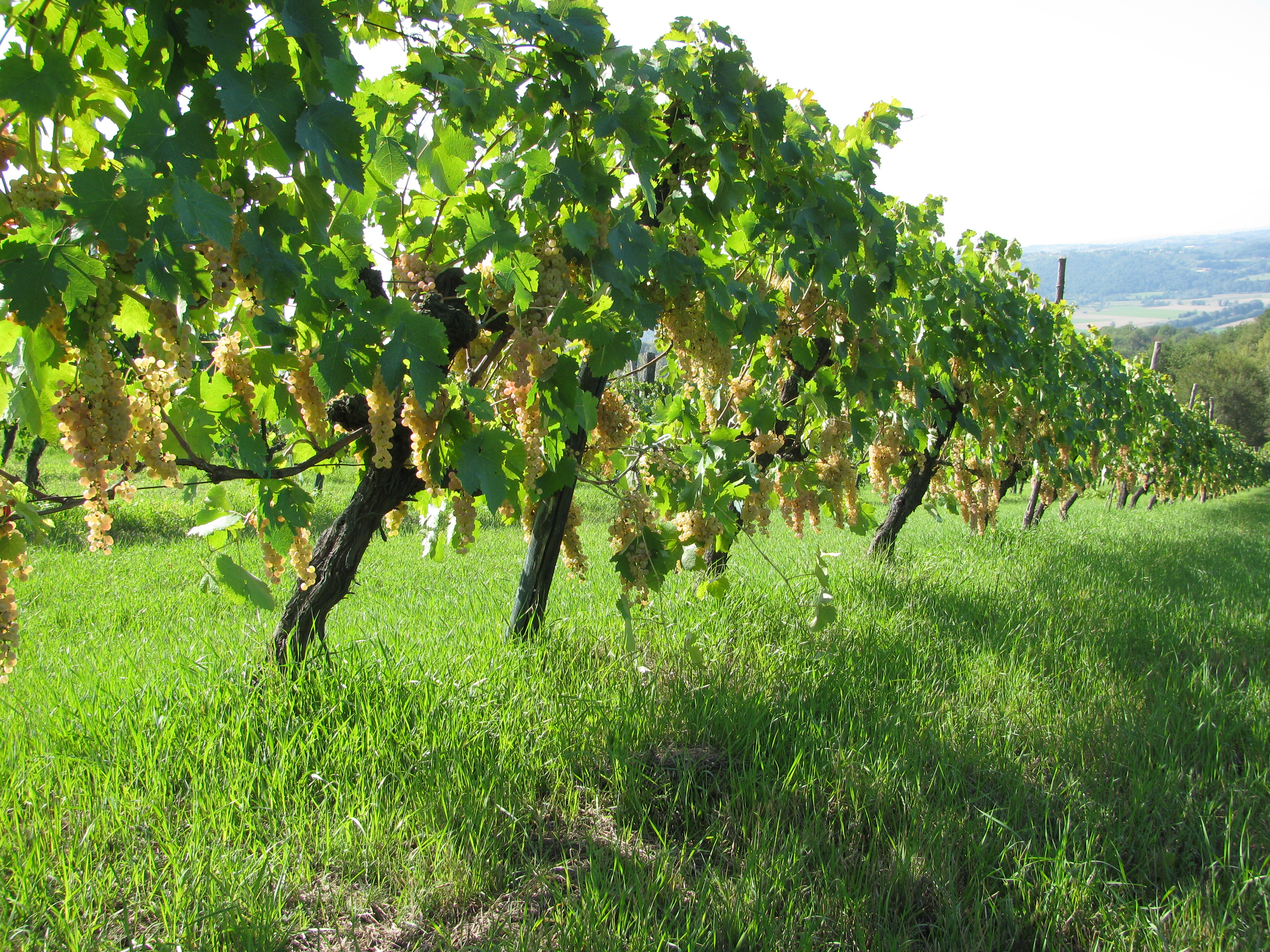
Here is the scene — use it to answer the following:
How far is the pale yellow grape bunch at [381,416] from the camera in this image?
1.76m

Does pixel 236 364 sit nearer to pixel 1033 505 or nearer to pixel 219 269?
pixel 219 269

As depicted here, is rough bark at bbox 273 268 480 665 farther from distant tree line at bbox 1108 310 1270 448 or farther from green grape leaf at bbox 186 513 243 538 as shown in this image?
distant tree line at bbox 1108 310 1270 448

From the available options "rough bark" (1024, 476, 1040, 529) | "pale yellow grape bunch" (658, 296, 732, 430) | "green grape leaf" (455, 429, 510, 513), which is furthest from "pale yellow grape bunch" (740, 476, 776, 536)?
"rough bark" (1024, 476, 1040, 529)

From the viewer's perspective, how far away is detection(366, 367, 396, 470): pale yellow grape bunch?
1765 millimetres

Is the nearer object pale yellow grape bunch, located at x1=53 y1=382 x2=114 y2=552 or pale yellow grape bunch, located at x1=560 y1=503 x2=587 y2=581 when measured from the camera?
pale yellow grape bunch, located at x1=53 y1=382 x2=114 y2=552

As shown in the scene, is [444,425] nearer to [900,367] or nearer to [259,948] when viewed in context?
[259,948]

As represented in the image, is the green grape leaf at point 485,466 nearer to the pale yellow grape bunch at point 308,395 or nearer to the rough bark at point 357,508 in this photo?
the pale yellow grape bunch at point 308,395

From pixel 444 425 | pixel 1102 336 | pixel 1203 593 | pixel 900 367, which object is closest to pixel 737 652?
pixel 900 367

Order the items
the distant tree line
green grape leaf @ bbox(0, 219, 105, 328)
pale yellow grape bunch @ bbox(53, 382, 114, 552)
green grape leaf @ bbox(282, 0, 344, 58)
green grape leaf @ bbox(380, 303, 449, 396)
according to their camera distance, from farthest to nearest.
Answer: the distant tree line
green grape leaf @ bbox(380, 303, 449, 396)
pale yellow grape bunch @ bbox(53, 382, 114, 552)
green grape leaf @ bbox(282, 0, 344, 58)
green grape leaf @ bbox(0, 219, 105, 328)

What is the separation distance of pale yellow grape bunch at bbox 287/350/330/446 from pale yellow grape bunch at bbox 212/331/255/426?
Result: 0.12 meters

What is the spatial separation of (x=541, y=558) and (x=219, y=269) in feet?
7.45

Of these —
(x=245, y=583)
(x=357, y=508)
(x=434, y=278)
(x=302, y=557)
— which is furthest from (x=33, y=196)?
(x=357, y=508)

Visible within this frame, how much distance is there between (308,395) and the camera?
196 cm

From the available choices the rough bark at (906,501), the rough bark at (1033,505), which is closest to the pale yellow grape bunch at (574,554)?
the rough bark at (906,501)
